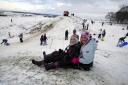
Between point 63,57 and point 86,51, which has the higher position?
point 86,51

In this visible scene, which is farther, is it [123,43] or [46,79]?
[123,43]

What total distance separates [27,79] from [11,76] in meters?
0.81

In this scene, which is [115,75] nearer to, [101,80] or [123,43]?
[101,80]

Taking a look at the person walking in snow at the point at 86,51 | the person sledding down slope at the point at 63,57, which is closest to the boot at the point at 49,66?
the person sledding down slope at the point at 63,57

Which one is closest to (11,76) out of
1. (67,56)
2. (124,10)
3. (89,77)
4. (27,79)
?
(27,79)

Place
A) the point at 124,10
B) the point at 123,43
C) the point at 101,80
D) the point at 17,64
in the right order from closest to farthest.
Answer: the point at 101,80, the point at 17,64, the point at 123,43, the point at 124,10

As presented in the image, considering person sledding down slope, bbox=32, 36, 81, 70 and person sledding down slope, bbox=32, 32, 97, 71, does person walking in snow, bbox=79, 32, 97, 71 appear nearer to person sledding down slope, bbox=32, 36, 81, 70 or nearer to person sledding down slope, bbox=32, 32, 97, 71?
person sledding down slope, bbox=32, 32, 97, 71

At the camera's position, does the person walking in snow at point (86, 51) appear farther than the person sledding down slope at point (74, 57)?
Yes

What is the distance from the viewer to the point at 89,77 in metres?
8.61

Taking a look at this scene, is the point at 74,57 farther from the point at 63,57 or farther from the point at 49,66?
the point at 49,66

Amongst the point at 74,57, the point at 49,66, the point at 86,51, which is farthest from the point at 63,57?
the point at 86,51

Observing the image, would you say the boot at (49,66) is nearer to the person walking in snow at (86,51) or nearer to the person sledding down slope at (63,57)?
the person sledding down slope at (63,57)

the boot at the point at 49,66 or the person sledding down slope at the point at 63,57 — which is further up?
the person sledding down slope at the point at 63,57

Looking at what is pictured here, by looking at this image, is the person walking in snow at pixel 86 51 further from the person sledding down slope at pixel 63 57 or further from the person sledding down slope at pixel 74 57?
the person sledding down slope at pixel 63 57
